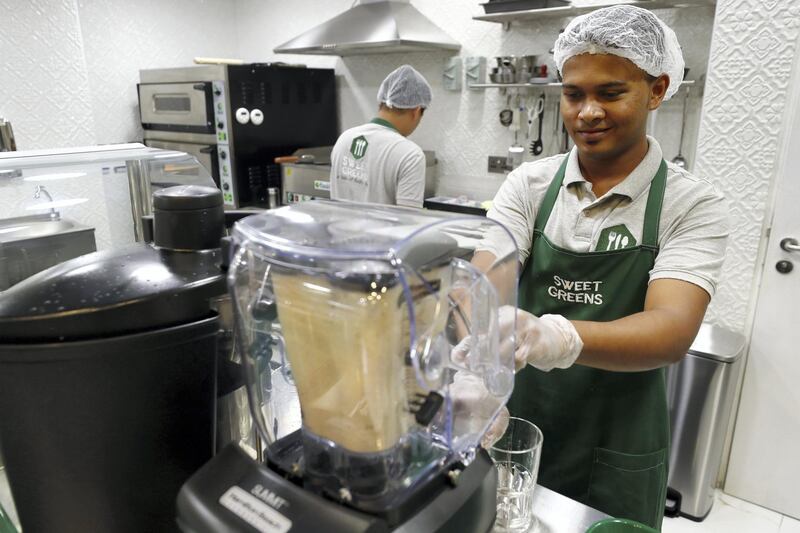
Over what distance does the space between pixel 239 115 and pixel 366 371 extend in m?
3.12

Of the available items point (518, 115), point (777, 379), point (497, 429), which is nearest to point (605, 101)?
point (497, 429)

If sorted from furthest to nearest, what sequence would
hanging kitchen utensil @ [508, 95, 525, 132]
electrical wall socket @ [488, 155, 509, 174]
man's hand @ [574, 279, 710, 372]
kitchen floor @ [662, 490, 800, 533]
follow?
electrical wall socket @ [488, 155, 509, 174] < hanging kitchen utensil @ [508, 95, 525, 132] < kitchen floor @ [662, 490, 800, 533] < man's hand @ [574, 279, 710, 372]

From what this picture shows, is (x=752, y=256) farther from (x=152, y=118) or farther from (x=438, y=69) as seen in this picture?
(x=152, y=118)

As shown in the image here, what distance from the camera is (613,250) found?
1104 mm

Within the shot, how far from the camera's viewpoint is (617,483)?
118 centimetres

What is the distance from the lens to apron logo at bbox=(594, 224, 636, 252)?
1.10 meters

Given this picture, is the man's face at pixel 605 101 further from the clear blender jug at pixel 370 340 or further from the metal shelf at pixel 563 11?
the metal shelf at pixel 563 11

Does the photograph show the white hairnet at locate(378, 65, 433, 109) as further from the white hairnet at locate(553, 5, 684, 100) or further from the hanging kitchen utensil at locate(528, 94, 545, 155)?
the white hairnet at locate(553, 5, 684, 100)

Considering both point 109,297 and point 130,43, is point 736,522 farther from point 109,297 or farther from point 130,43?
point 130,43

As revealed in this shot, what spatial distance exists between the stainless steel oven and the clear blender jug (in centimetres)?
298

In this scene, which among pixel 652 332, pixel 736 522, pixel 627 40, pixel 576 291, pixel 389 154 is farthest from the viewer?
pixel 389 154

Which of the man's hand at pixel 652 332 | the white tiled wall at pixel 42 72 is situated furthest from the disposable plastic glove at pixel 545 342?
the white tiled wall at pixel 42 72

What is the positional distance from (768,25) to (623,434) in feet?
5.16

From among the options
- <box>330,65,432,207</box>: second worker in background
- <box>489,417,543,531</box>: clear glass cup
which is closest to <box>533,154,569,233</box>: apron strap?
<box>489,417,543,531</box>: clear glass cup
